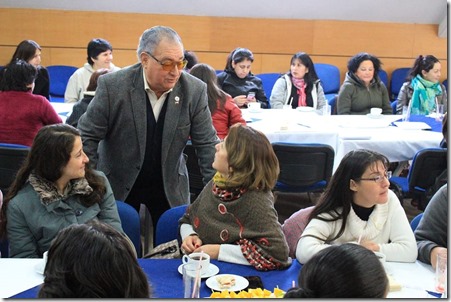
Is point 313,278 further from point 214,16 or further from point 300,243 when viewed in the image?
point 214,16

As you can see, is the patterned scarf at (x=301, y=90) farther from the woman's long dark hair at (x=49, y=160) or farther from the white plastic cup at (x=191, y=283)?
the white plastic cup at (x=191, y=283)

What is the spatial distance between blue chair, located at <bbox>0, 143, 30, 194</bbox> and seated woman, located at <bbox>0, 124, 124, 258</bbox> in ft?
3.47

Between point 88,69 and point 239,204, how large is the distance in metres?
3.70

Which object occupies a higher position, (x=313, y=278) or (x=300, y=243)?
(x=313, y=278)

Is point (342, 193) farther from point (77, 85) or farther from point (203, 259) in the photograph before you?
point (77, 85)

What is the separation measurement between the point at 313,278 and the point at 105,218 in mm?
1398

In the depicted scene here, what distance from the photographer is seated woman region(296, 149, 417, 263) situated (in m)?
2.40

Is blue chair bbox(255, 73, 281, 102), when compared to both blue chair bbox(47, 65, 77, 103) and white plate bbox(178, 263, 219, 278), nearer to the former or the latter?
blue chair bbox(47, 65, 77, 103)

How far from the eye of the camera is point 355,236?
242 centimetres

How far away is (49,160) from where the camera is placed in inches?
97.7

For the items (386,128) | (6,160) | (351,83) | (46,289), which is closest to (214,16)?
(351,83)

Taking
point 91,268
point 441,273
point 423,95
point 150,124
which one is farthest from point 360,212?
point 423,95

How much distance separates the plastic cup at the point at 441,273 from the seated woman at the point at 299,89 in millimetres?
3862

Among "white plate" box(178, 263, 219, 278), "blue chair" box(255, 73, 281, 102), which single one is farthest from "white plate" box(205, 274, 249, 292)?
"blue chair" box(255, 73, 281, 102)
